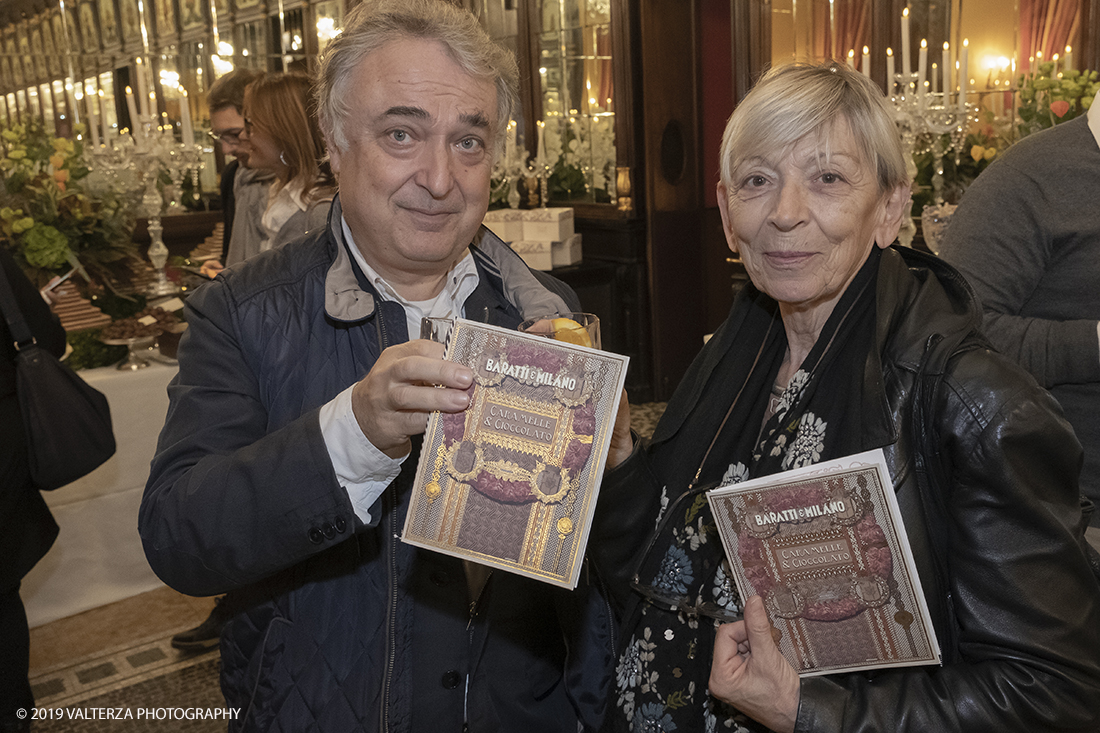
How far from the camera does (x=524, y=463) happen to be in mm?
1159

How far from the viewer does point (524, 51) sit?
24.1ft

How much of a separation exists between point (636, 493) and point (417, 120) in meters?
0.70

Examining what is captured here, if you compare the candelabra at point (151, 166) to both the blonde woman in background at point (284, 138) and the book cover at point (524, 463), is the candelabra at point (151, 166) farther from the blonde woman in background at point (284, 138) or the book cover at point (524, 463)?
the book cover at point (524, 463)

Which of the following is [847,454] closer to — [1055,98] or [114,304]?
[1055,98]

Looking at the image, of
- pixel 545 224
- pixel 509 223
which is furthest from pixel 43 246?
pixel 545 224

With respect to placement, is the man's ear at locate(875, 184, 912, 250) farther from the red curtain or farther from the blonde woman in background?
the red curtain

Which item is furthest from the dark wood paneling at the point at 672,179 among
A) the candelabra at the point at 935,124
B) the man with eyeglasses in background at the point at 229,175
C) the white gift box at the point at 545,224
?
the man with eyeglasses in background at the point at 229,175

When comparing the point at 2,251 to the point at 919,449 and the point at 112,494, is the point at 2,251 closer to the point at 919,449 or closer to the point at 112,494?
the point at 112,494

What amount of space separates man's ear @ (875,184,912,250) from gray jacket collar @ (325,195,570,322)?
1.75 ft

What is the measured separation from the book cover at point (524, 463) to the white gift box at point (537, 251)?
4.94 meters

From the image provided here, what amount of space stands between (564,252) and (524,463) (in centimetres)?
514

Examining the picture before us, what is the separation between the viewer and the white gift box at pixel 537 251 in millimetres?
6043

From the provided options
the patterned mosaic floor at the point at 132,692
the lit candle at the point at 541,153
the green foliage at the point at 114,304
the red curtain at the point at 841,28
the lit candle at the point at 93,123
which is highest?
the red curtain at the point at 841,28

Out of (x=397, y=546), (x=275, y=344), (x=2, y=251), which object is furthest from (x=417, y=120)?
(x=2, y=251)
